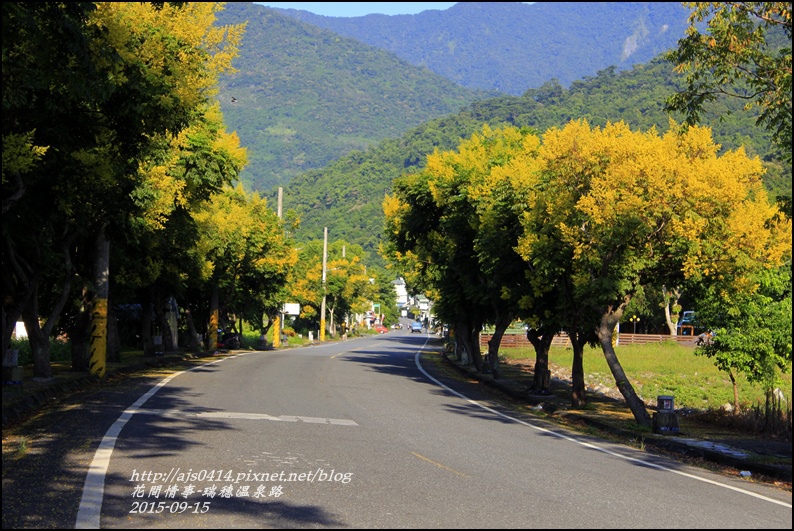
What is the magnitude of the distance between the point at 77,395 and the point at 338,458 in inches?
400

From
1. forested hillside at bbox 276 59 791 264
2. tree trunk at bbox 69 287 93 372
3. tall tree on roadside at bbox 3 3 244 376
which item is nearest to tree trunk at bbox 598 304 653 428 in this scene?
tall tree on roadside at bbox 3 3 244 376

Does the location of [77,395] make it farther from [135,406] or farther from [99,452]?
[99,452]

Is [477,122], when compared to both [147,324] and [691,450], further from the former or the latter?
[691,450]

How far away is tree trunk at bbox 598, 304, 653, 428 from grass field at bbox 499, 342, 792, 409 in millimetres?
11578

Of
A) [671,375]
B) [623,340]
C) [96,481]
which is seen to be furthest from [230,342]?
[96,481]

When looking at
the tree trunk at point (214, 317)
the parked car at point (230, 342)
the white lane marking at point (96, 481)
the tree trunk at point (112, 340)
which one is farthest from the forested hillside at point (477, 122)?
the white lane marking at point (96, 481)

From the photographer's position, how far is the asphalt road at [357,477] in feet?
27.8

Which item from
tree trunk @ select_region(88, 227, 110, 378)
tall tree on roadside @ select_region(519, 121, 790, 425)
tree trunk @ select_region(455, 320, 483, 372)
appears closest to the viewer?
tall tree on roadside @ select_region(519, 121, 790, 425)

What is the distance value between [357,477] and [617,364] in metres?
11.7

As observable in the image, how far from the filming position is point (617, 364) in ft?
67.9

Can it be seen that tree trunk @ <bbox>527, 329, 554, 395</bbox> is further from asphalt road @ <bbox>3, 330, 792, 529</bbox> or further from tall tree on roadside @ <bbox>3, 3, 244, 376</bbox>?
tall tree on roadside @ <bbox>3, 3, 244, 376</bbox>

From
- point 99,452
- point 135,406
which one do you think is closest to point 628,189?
point 135,406

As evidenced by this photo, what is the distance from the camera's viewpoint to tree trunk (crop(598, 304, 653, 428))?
1964cm

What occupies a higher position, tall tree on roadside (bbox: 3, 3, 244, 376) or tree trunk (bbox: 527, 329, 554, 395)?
tall tree on roadside (bbox: 3, 3, 244, 376)
